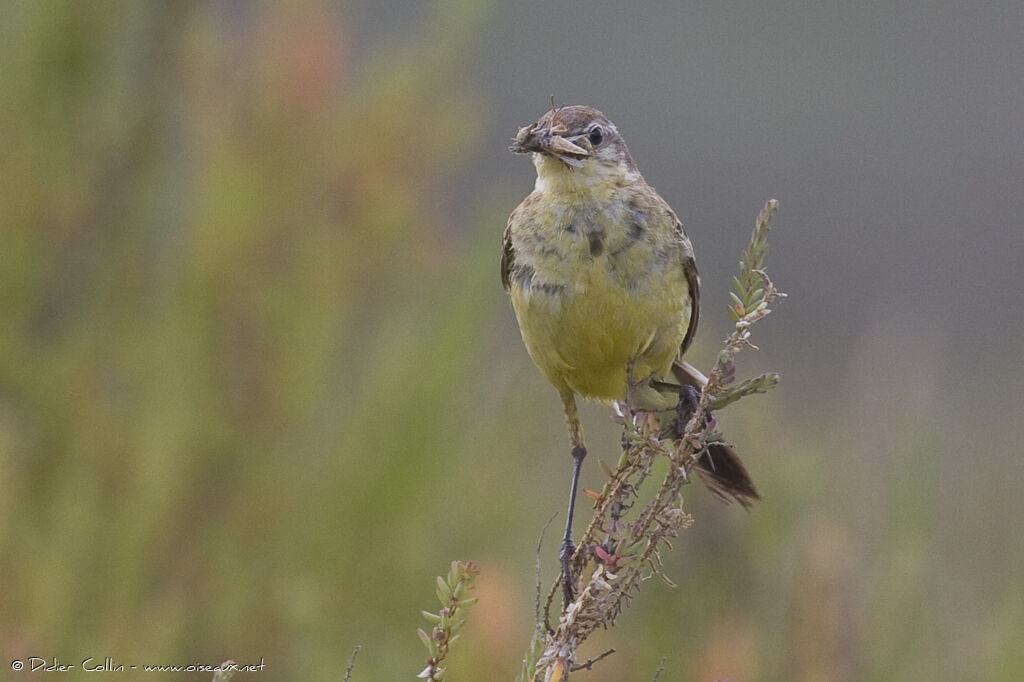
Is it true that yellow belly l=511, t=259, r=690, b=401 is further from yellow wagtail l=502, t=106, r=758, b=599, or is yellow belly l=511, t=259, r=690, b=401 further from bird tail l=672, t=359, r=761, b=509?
bird tail l=672, t=359, r=761, b=509

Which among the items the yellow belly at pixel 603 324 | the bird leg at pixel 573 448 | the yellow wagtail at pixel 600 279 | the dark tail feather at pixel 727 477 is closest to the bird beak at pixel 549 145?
the yellow wagtail at pixel 600 279

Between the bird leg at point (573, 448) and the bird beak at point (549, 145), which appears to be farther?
the bird leg at point (573, 448)

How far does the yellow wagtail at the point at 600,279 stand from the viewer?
3352mm

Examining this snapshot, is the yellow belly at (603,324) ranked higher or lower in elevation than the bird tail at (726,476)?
higher

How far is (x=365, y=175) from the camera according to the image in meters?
4.66

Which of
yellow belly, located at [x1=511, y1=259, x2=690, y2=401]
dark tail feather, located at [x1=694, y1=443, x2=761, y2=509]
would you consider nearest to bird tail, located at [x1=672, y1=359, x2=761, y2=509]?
dark tail feather, located at [x1=694, y1=443, x2=761, y2=509]

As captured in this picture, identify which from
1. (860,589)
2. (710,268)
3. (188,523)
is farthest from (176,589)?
(710,268)

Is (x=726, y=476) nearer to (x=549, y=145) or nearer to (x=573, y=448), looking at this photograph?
(x=573, y=448)

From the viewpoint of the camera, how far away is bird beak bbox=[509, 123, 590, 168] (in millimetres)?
3256

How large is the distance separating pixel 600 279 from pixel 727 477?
472mm

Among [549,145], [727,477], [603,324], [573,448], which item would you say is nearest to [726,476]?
[727,477]

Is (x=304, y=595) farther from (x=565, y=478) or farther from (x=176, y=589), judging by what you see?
(x=565, y=478)

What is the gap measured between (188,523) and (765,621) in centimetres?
147

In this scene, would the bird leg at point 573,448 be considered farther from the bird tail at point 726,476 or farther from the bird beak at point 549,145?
the bird beak at point 549,145
